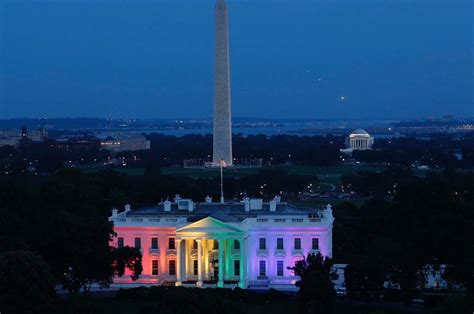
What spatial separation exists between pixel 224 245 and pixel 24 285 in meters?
18.3

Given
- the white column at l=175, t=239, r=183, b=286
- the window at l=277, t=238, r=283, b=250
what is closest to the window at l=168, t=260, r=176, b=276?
the white column at l=175, t=239, r=183, b=286

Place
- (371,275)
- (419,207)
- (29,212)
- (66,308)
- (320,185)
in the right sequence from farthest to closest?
(320,185) < (29,212) < (419,207) < (371,275) < (66,308)

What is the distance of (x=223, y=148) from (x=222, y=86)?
46.9ft

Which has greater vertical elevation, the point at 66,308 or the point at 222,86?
the point at 222,86

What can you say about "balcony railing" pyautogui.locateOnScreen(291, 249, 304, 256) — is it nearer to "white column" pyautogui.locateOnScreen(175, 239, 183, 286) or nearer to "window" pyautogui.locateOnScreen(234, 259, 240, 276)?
"window" pyautogui.locateOnScreen(234, 259, 240, 276)

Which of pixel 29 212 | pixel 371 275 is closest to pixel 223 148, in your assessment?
pixel 29 212

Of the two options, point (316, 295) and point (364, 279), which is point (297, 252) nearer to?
point (364, 279)

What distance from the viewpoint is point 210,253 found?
64.2m

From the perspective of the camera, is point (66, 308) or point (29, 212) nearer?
point (66, 308)

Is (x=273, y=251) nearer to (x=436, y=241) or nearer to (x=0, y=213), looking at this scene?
(x=436, y=241)

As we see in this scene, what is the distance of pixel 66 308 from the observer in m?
49.3

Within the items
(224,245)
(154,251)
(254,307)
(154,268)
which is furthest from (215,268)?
(254,307)

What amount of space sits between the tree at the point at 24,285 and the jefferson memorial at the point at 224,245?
15.4 m

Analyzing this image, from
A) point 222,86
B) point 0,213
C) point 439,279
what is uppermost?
point 222,86
